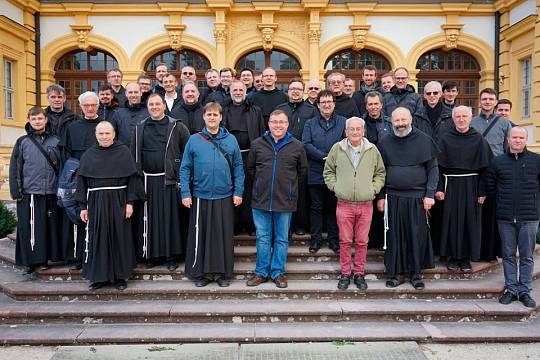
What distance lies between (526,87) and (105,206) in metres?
12.1

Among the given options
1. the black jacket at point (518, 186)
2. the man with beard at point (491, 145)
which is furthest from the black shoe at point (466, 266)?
the black jacket at point (518, 186)

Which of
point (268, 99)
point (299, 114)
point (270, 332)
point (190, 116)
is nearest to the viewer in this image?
point (270, 332)

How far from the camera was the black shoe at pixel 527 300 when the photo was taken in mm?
4938

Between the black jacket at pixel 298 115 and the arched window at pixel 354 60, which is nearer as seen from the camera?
the black jacket at pixel 298 115

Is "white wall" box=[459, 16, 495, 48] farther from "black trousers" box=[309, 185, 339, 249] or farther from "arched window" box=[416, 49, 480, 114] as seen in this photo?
"black trousers" box=[309, 185, 339, 249]

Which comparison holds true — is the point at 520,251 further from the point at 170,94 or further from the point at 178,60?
the point at 178,60

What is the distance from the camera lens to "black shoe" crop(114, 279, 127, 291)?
515 cm

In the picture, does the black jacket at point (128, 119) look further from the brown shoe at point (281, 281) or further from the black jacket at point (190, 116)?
the brown shoe at point (281, 281)

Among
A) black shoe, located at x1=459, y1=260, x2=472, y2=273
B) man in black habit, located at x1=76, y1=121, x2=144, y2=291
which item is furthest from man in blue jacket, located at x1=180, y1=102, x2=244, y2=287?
black shoe, located at x1=459, y1=260, x2=472, y2=273

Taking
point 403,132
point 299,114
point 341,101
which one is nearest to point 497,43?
point 341,101

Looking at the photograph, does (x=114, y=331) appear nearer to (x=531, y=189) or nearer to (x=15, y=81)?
(x=531, y=189)

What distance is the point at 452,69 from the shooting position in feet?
45.6

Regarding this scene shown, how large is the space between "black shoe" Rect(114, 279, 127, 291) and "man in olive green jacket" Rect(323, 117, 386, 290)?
7.92 ft

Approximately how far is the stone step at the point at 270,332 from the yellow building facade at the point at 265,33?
9.65 m
